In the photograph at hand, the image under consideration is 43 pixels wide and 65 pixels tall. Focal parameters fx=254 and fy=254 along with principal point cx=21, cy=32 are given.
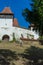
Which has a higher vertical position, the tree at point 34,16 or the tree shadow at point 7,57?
the tree at point 34,16

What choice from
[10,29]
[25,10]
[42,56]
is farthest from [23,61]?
[10,29]

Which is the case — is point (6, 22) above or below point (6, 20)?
below

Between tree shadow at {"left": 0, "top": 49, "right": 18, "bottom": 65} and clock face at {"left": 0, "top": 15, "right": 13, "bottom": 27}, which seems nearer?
tree shadow at {"left": 0, "top": 49, "right": 18, "bottom": 65}

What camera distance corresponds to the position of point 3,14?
58.4 metres

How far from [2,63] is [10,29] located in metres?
27.6

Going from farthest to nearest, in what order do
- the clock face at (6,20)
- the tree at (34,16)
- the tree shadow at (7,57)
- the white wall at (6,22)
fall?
the clock face at (6,20)
the white wall at (6,22)
the tree at (34,16)
the tree shadow at (7,57)

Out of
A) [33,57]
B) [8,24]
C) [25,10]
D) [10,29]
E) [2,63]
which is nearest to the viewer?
[2,63]

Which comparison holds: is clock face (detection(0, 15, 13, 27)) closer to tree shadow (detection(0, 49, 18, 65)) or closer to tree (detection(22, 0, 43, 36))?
tree (detection(22, 0, 43, 36))

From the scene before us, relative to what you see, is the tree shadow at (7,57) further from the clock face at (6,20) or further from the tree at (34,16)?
the clock face at (6,20)

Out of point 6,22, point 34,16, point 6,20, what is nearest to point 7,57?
point 34,16

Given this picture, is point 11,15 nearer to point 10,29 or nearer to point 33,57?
point 10,29

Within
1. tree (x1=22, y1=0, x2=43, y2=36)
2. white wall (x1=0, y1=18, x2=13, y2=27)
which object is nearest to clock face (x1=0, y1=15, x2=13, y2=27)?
white wall (x1=0, y1=18, x2=13, y2=27)

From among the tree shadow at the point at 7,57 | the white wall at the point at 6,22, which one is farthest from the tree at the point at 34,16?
the white wall at the point at 6,22

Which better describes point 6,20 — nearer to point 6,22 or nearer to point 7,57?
point 6,22
